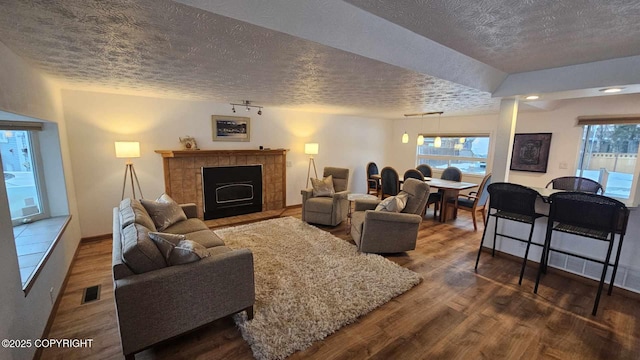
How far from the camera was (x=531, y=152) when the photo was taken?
5.20 metres

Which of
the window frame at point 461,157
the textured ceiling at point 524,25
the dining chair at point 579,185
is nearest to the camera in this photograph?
the textured ceiling at point 524,25

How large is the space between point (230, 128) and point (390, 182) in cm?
337

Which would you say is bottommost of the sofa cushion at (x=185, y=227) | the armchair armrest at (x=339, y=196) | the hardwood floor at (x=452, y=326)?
the hardwood floor at (x=452, y=326)

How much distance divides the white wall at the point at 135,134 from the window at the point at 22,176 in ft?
2.62

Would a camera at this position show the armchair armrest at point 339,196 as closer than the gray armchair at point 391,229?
No

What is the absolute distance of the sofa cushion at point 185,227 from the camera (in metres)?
3.01

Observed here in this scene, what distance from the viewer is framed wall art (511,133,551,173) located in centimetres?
502

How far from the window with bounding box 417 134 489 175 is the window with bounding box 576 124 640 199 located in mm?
1645

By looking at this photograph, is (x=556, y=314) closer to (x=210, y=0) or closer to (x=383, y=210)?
(x=383, y=210)

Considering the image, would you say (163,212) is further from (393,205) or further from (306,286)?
(393,205)

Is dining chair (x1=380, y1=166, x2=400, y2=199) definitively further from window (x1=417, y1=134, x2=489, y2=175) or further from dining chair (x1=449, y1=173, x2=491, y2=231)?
window (x1=417, y1=134, x2=489, y2=175)

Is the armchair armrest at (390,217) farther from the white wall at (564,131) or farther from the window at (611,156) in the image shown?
the window at (611,156)

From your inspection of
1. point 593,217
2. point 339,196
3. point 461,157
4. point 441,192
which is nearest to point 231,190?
point 339,196

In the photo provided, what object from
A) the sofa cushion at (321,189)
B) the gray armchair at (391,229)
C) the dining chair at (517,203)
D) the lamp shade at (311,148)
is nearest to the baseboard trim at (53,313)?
the gray armchair at (391,229)
